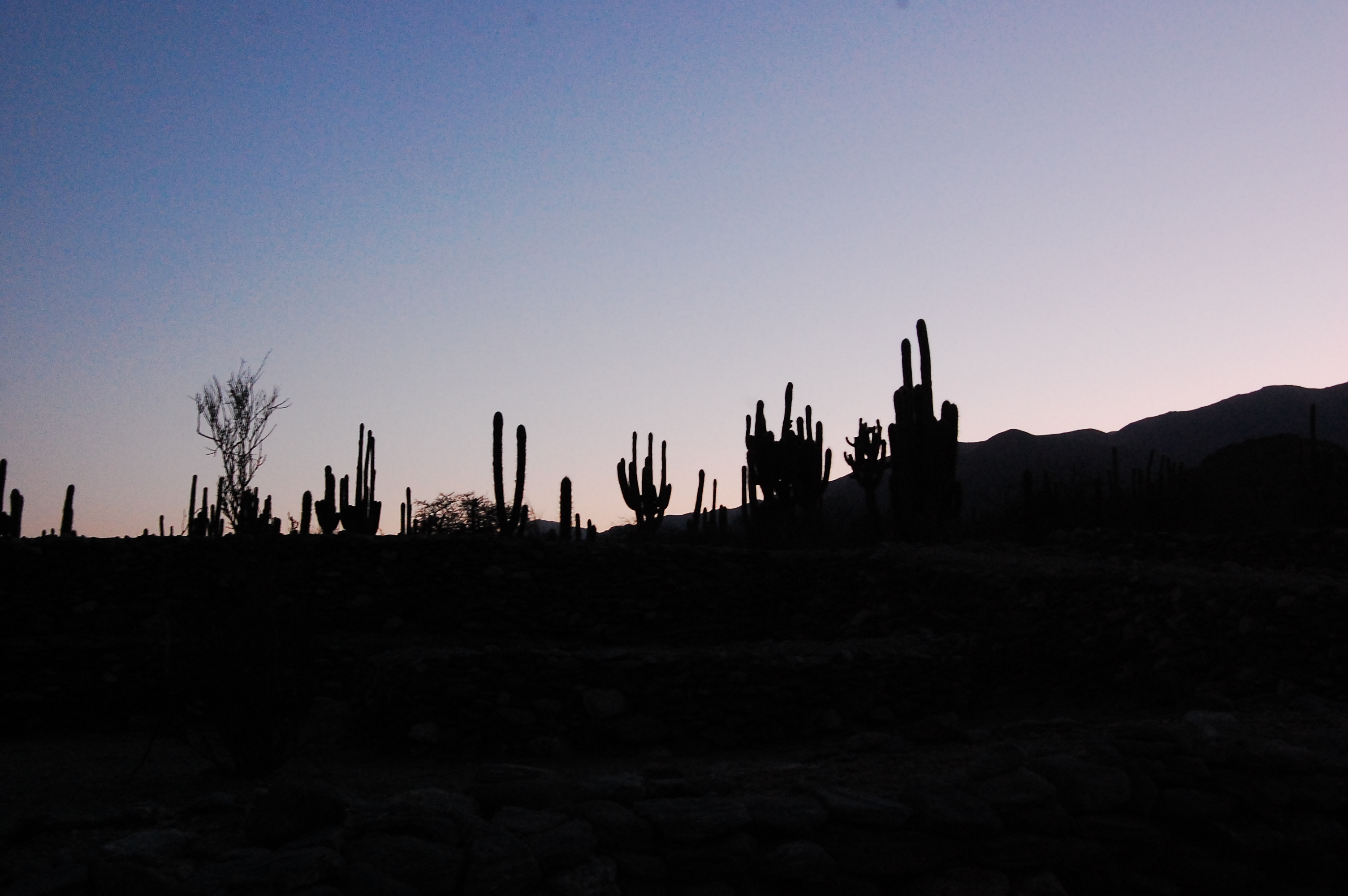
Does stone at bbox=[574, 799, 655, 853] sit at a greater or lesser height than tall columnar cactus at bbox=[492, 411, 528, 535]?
lesser

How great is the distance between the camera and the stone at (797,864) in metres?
4.54

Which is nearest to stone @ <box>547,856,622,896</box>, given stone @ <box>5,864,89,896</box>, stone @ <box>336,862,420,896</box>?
stone @ <box>336,862,420,896</box>

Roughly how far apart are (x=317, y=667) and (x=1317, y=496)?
58.5ft

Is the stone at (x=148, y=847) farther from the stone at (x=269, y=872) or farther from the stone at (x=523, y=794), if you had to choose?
the stone at (x=523, y=794)

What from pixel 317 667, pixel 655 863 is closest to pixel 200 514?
pixel 317 667

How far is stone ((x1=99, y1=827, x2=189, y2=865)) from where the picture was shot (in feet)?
13.0

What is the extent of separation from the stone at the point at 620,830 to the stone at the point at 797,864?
503 mm

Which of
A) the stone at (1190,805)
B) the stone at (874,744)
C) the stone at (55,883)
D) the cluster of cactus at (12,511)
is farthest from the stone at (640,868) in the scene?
the cluster of cactus at (12,511)

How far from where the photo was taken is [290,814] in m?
4.22

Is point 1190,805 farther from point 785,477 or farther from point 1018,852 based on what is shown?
point 785,477

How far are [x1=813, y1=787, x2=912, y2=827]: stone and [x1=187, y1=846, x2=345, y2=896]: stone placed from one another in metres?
2.11

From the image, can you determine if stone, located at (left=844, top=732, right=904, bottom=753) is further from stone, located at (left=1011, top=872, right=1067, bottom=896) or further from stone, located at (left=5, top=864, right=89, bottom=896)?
stone, located at (left=5, top=864, right=89, bottom=896)

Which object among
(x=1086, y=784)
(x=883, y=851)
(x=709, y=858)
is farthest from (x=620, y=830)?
(x=1086, y=784)

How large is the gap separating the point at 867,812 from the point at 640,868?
1.06 metres
